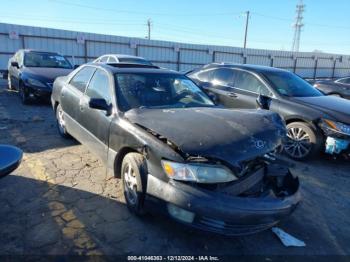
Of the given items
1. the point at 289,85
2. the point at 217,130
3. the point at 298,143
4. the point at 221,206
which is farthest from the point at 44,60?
the point at 221,206

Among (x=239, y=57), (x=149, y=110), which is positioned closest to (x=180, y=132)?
(x=149, y=110)

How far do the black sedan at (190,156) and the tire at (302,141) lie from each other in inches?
79.1

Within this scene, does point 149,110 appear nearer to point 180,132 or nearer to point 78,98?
point 180,132

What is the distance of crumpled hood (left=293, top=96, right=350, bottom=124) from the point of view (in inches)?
192

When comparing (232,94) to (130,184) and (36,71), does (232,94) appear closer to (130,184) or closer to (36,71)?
(130,184)

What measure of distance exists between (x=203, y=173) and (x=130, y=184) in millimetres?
1012

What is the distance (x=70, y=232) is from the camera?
284 cm

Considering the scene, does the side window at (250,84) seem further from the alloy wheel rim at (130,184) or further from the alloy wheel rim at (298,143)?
the alloy wheel rim at (130,184)

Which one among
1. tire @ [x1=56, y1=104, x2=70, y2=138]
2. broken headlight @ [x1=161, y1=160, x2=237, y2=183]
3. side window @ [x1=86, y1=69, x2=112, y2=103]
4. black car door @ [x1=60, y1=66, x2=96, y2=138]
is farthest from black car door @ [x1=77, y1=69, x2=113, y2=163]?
broken headlight @ [x1=161, y1=160, x2=237, y2=183]

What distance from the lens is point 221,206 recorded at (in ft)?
7.83

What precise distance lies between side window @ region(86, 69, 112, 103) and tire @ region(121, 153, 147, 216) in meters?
0.93

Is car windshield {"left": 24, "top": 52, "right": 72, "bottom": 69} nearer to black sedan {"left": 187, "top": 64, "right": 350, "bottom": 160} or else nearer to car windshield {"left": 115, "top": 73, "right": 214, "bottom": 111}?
black sedan {"left": 187, "top": 64, "right": 350, "bottom": 160}

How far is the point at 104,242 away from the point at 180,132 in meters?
1.26

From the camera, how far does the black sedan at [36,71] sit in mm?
8305
